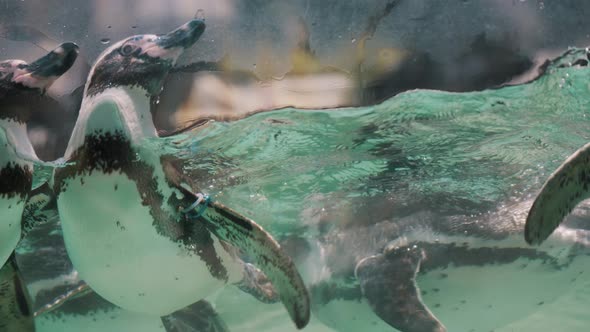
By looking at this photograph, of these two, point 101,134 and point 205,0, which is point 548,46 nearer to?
point 205,0

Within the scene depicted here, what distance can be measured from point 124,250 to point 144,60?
1445 millimetres

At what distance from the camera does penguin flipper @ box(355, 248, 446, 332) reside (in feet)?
16.1

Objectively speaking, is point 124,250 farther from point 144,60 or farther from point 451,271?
point 451,271

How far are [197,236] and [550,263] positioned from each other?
14.3ft

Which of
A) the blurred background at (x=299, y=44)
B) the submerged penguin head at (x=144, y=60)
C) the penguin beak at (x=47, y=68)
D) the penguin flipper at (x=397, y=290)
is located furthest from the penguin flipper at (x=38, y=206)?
the penguin flipper at (x=397, y=290)

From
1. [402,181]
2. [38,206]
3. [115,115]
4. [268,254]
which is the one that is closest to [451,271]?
[402,181]

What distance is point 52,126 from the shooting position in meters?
4.66

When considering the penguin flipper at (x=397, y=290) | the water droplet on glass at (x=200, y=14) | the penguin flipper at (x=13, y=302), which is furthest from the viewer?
the penguin flipper at (x=397, y=290)

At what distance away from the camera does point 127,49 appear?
3.55m

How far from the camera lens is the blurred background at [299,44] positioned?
3912 millimetres

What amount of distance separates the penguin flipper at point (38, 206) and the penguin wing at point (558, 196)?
3.66 metres

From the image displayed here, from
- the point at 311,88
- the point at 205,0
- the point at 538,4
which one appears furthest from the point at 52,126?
the point at 538,4

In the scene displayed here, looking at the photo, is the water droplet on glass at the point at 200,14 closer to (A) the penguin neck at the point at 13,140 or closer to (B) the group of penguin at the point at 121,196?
(B) the group of penguin at the point at 121,196

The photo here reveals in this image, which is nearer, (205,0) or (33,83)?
(33,83)
